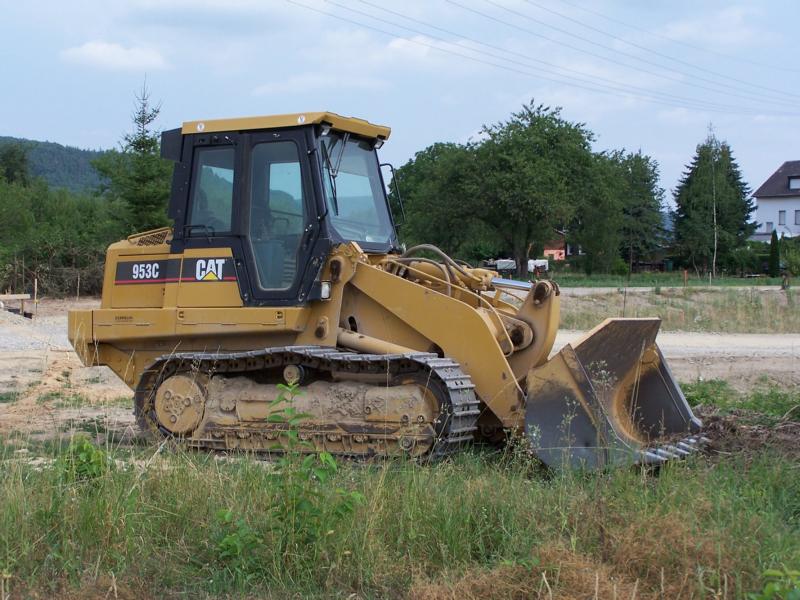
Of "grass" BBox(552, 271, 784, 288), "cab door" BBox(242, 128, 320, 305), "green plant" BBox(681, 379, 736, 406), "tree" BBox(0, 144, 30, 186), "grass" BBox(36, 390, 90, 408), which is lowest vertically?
"grass" BBox(36, 390, 90, 408)

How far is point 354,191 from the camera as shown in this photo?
29.2 feet

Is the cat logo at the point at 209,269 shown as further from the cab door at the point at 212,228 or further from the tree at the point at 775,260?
the tree at the point at 775,260

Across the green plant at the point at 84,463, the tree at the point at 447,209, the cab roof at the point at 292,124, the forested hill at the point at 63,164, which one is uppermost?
the forested hill at the point at 63,164

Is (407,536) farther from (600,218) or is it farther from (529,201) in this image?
(600,218)

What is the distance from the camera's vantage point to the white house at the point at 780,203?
283ft

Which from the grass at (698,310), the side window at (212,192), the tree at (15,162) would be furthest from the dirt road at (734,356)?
the tree at (15,162)

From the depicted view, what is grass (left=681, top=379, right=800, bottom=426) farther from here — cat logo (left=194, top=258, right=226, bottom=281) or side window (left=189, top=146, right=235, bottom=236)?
side window (left=189, top=146, right=235, bottom=236)

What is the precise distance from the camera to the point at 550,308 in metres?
7.98

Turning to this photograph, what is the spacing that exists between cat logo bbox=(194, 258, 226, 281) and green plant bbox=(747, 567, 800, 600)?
585cm

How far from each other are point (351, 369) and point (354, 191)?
1.89 metres

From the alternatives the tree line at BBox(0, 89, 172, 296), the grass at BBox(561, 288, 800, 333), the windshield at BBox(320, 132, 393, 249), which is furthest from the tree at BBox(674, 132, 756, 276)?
the windshield at BBox(320, 132, 393, 249)

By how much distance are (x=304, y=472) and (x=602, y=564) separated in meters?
1.59

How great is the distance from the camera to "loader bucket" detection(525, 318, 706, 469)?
22.1 ft

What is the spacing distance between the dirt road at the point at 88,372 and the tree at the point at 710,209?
159 feet
